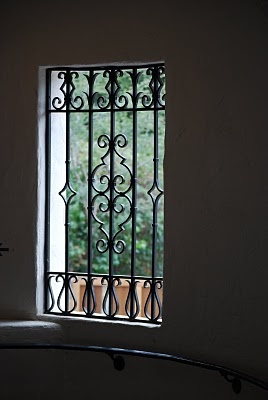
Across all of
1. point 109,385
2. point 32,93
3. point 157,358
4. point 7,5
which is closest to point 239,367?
point 157,358

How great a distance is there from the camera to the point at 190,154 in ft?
12.4

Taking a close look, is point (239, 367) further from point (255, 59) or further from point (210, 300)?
point (255, 59)

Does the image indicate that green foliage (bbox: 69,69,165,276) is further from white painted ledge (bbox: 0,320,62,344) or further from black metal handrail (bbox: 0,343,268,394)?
black metal handrail (bbox: 0,343,268,394)

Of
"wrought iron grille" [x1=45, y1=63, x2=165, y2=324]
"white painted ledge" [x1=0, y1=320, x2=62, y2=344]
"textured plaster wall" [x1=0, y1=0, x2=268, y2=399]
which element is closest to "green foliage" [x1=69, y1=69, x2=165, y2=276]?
"wrought iron grille" [x1=45, y1=63, x2=165, y2=324]

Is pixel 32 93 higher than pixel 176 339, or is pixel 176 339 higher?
pixel 32 93

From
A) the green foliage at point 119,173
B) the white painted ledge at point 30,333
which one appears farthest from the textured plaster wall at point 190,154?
the green foliage at point 119,173

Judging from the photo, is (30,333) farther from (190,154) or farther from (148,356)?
(190,154)

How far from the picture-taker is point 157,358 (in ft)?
12.3

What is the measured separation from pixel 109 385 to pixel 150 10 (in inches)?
75.3

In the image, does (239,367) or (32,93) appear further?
(32,93)

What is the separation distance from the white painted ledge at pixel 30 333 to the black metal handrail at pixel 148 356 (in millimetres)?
79

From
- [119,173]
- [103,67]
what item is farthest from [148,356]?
[119,173]

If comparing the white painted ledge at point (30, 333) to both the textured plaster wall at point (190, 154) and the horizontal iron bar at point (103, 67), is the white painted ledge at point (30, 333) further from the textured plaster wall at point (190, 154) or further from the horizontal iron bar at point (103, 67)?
the horizontal iron bar at point (103, 67)

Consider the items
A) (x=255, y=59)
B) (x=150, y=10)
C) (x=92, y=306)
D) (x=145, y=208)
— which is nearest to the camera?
(x=255, y=59)
